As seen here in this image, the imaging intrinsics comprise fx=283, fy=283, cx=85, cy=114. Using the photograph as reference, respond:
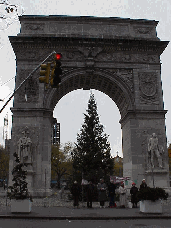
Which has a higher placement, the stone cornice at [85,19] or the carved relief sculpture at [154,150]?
the stone cornice at [85,19]

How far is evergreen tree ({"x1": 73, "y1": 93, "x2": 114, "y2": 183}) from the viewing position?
20.8 m

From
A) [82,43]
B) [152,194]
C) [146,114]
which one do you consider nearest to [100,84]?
[82,43]

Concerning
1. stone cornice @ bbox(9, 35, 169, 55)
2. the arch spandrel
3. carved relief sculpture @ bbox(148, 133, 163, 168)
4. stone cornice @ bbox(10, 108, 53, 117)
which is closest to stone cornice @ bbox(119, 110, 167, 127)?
the arch spandrel

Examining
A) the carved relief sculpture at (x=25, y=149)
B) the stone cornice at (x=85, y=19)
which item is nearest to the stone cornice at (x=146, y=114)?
the carved relief sculpture at (x=25, y=149)

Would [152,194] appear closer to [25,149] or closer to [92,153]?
[92,153]

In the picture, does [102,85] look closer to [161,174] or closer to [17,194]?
[161,174]

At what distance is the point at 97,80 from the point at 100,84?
2.64 feet

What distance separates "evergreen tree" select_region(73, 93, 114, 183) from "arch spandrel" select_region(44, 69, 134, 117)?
11.0 feet

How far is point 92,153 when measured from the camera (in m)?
21.4

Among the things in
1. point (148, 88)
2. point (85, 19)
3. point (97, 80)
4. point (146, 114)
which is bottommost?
point (146, 114)

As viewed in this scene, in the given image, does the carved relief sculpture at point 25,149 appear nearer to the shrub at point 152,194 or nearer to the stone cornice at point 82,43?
the stone cornice at point 82,43

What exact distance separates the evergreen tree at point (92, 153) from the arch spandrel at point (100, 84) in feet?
11.0

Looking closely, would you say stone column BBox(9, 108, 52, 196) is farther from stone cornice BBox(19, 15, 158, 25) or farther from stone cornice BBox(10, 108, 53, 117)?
stone cornice BBox(19, 15, 158, 25)

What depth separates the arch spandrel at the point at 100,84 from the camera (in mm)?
24875
